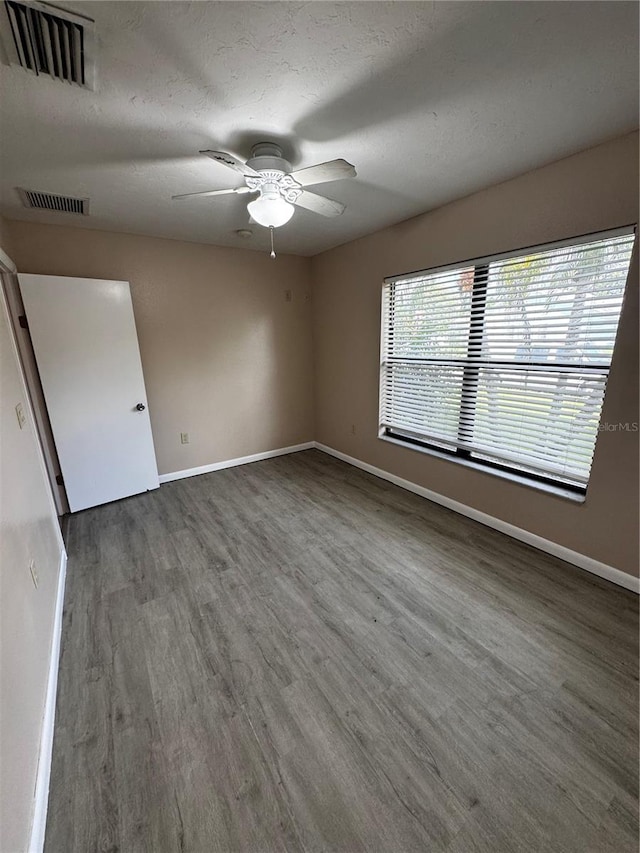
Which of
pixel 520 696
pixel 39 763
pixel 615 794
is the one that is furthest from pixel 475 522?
pixel 39 763

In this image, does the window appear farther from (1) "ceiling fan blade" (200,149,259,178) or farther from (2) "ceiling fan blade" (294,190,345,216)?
(1) "ceiling fan blade" (200,149,259,178)

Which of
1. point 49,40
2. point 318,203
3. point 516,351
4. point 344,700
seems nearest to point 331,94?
point 318,203

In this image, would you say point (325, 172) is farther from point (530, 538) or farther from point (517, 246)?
point (530, 538)

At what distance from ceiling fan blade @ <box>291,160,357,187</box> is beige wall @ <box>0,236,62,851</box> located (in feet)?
5.88

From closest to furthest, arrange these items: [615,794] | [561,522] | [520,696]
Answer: [615,794]
[520,696]
[561,522]

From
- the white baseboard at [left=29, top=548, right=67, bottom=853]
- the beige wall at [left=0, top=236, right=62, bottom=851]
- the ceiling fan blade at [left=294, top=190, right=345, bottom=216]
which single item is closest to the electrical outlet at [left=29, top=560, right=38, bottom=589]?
the beige wall at [left=0, top=236, right=62, bottom=851]

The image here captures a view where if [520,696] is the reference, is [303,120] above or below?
above

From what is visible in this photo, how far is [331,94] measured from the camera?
4.62ft

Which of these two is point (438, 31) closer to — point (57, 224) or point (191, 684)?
point (191, 684)

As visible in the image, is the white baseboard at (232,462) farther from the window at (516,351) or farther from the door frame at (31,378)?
the window at (516,351)

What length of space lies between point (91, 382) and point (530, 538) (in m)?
3.83

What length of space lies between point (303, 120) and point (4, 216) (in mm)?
2591

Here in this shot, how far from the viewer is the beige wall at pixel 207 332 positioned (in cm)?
303

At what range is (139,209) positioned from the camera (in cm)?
255
